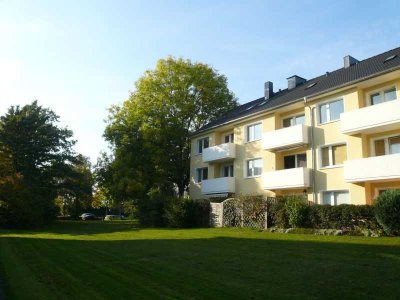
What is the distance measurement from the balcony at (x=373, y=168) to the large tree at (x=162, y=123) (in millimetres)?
20762

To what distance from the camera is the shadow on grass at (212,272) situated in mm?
8398

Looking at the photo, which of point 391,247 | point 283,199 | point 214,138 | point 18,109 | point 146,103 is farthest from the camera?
point 18,109

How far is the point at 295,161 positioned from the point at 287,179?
7.45 feet

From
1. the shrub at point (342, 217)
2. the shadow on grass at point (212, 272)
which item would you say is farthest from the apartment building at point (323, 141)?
the shadow on grass at point (212, 272)

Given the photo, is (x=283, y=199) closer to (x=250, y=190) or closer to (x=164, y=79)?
(x=250, y=190)

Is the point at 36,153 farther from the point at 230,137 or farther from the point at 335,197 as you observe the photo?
the point at 335,197

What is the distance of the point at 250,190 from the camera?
33.3 metres

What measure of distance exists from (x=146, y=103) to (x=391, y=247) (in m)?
31.9

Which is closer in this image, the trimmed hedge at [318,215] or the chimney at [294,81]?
the trimmed hedge at [318,215]

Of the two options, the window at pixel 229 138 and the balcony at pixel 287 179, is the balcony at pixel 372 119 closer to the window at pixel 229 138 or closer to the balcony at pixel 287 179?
the balcony at pixel 287 179

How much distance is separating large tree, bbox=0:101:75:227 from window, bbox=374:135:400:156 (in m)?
28.8

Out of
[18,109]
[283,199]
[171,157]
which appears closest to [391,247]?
[283,199]

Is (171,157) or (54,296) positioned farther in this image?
(171,157)

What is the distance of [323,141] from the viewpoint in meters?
27.6
